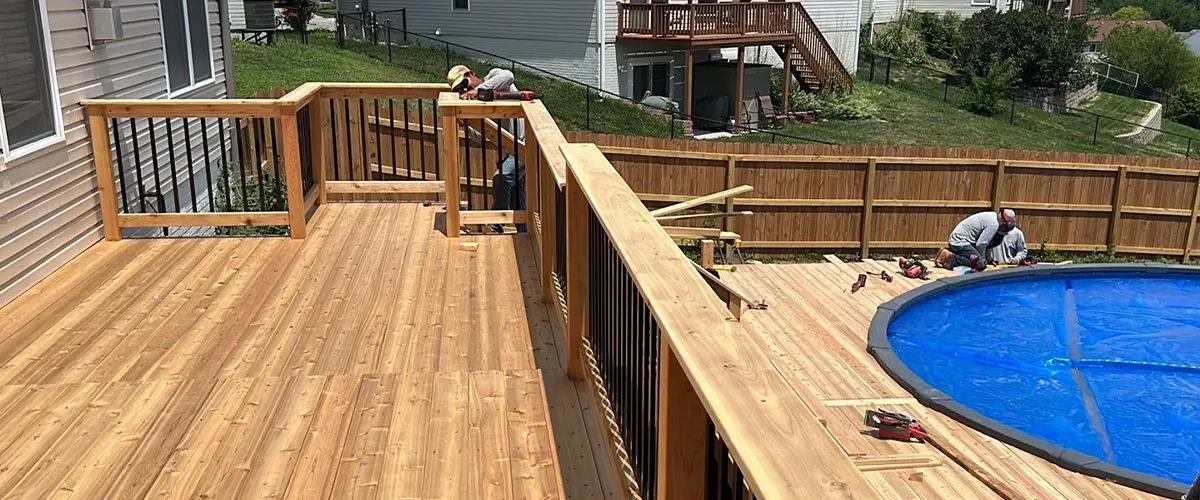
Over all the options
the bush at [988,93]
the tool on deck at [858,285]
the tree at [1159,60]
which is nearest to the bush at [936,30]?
the bush at [988,93]

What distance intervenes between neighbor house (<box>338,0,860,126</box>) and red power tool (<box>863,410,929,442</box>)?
1602 cm

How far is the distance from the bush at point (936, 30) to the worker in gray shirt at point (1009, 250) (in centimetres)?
2210

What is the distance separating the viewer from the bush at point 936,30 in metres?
34.5

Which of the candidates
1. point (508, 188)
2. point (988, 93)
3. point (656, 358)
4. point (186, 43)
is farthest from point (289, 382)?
point (988, 93)

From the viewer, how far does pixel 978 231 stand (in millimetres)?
13648

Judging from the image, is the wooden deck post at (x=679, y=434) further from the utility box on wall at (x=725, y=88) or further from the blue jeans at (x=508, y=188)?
the utility box on wall at (x=725, y=88)

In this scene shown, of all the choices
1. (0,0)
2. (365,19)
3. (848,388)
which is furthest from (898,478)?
(365,19)

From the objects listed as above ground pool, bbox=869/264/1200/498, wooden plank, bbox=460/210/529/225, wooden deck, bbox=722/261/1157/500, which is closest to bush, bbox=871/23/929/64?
above ground pool, bbox=869/264/1200/498

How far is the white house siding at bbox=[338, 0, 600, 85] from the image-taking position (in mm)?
23984

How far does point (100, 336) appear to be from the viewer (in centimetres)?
486

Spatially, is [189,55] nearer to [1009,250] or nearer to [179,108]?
[179,108]

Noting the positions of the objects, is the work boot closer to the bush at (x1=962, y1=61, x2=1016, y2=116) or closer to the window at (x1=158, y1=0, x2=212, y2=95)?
the window at (x1=158, y1=0, x2=212, y2=95)

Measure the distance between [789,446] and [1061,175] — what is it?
49.7ft

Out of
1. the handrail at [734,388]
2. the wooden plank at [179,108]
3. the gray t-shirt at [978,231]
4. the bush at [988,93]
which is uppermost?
the handrail at [734,388]
